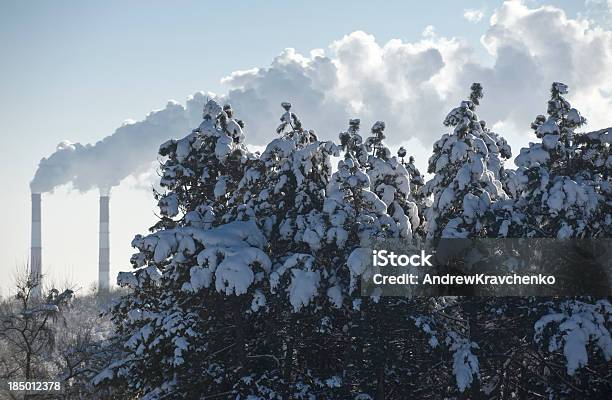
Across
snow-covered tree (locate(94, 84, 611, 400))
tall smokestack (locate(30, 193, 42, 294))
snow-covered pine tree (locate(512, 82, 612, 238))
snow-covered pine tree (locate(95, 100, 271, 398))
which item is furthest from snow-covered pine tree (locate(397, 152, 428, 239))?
tall smokestack (locate(30, 193, 42, 294))

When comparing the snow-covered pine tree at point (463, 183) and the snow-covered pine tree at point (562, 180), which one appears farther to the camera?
the snow-covered pine tree at point (463, 183)

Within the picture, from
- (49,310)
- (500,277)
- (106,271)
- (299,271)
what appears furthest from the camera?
(106,271)

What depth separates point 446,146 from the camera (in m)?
19.7

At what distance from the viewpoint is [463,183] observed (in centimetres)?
1777

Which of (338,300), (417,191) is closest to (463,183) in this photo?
(338,300)

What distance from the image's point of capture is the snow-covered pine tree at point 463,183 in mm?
17594

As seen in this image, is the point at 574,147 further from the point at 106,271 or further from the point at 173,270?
the point at 106,271

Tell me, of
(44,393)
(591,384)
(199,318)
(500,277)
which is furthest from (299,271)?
(44,393)

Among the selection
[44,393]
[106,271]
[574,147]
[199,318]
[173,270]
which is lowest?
[44,393]

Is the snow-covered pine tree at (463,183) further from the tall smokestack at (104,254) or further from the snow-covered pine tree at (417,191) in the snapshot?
the tall smokestack at (104,254)

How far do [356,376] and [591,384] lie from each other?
5715 mm

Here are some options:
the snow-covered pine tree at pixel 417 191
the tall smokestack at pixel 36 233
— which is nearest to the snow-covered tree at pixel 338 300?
the snow-covered pine tree at pixel 417 191

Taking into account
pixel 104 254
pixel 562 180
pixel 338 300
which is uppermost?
pixel 104 254

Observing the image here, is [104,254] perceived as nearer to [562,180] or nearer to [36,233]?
[36,233]
